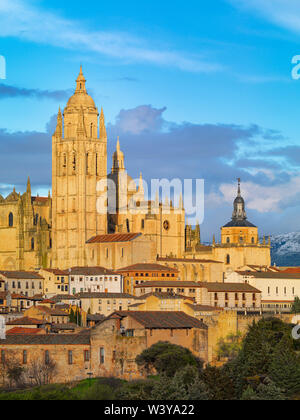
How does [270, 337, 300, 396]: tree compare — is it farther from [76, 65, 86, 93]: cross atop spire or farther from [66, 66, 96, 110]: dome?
[76, 65, 86, 93]: cross atop spire

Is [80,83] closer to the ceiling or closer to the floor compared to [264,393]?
closer to the ceiling

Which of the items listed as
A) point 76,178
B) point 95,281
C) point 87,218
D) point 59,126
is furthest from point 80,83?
point 95,281

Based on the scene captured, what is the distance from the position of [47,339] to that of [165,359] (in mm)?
6699

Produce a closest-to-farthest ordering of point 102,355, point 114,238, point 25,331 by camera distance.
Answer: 1. point 102,355
2. point 25,331
3. point 114,238

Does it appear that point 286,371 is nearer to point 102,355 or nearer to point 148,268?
point 102,355

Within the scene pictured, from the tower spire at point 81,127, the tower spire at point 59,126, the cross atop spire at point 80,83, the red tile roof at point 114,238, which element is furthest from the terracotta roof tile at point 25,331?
the cross atop spire at point 80,83

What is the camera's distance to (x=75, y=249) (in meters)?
111

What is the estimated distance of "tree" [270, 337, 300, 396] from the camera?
2724 inches

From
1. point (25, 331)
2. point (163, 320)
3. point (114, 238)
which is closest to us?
point (25, 331)

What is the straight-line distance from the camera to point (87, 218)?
113 meters

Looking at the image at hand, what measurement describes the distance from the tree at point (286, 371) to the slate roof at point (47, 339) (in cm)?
1074

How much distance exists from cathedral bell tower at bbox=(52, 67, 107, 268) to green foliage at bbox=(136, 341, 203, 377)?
3559 cm
